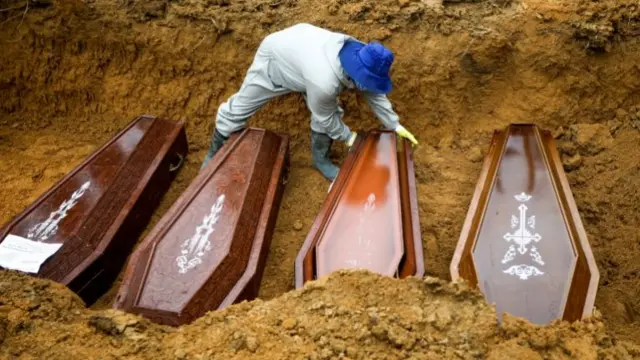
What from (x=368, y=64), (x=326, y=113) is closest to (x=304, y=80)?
(x=326, y=113)

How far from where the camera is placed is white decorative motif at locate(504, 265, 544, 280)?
3.22 metres

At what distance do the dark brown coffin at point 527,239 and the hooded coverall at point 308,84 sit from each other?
0.82m

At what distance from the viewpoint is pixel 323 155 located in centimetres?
432

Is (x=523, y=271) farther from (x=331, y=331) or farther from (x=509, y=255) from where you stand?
(x=331, y=331)

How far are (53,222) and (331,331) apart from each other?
2.02 m

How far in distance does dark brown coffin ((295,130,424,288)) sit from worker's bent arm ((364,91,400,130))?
0.14 m

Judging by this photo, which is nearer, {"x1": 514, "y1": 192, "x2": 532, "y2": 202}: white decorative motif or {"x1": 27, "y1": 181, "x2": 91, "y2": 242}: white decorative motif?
{"x1": 27, "y1": 181, "x2": 91, "y2": 242}: white decorative motif

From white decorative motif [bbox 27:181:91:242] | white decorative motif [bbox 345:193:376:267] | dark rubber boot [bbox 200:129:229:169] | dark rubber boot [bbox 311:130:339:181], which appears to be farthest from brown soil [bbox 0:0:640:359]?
white decorative motif [bbox 27:181:91:242]

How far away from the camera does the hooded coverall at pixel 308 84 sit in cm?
371

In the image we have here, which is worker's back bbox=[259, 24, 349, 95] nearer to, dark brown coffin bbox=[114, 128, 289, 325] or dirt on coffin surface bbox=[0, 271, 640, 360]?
dark brown coffin bbox=[114, 128, 289, 325]

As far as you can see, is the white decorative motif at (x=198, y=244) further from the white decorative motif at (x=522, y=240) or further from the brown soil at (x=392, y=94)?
the white decorative motif at (x=522, y=240)

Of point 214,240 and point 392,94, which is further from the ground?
point 392,94

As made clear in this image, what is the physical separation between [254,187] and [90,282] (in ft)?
3.58

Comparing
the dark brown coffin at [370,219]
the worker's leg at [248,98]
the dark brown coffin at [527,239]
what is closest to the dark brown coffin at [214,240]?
the worker's leg at [248,98]
